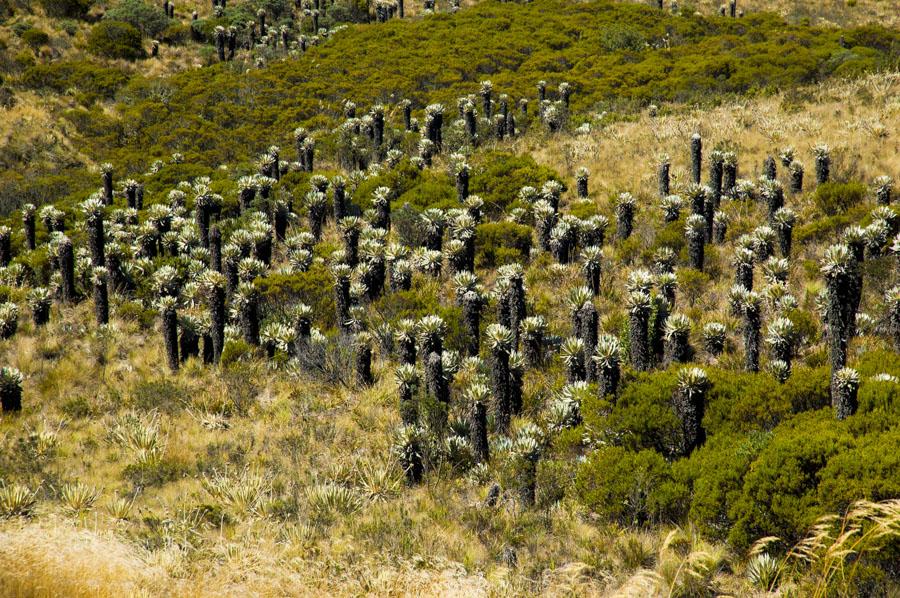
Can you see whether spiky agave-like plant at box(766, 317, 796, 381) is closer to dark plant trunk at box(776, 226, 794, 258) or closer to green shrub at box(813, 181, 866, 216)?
dark plant trunk at box(776, 226, 794, 258)

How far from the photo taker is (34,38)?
60219 millimetres

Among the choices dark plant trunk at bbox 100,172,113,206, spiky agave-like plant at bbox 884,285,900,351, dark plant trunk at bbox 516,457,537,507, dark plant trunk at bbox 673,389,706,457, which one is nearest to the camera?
dark plant trunk at bbox 516,457,537,507

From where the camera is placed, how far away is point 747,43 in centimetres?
5588

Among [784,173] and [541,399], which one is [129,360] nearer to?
[541,399]

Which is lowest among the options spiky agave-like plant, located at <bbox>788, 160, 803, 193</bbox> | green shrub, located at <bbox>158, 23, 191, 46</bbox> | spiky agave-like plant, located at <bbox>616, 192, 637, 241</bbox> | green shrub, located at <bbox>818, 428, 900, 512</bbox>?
green shrub, located at <bbox>818, 428, 900, 512</bbox>

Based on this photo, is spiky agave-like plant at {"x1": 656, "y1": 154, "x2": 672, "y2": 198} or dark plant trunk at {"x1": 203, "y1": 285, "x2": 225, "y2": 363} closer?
dark plant trunk at {"x1": 203, "y1": 285, "x2": 225, "y2": 363}

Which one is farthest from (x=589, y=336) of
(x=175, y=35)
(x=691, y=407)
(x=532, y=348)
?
(x=175, y=35)

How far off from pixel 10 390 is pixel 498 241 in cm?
1737

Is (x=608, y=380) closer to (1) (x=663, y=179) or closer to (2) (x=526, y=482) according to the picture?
(2) (x=526, y=482)

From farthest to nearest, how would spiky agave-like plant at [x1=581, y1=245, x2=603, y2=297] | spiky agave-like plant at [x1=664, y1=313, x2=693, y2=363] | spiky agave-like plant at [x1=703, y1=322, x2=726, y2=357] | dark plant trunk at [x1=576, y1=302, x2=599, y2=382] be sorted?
spiky agave-like plant at [x1=581, y1=245, x2=603, y2=297] < spiky agave-like plant at [x1=703, y1=322, x2=726, y2=357] < spiky agave-like plant at [x1=664, y1=313, x2=693, y2=363] < dark plant trunk at [x1=576, y1=302, x2=599, y2=382]

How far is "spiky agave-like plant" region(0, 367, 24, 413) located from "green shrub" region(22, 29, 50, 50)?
5327 cm

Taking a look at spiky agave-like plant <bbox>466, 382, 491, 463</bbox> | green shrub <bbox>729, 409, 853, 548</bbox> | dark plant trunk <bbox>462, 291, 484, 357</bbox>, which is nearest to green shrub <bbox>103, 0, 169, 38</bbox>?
dark plant trunk <bbox>462, 291, 484, 357</bbox>

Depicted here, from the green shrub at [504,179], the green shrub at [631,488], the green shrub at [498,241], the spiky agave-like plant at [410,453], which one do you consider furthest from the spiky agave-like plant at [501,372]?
the green shrub at [504,179]

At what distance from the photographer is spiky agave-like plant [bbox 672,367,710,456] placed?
14484 millimetres
